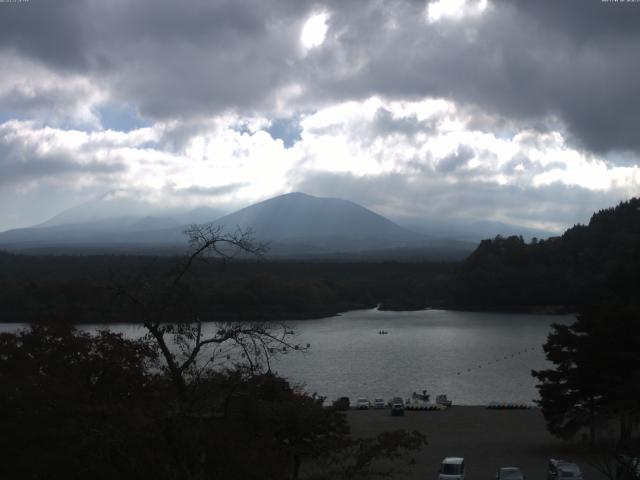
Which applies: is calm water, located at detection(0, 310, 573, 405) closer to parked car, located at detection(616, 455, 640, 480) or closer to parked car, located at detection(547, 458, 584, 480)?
parked car, located at detection(547, 458, 584, 480)

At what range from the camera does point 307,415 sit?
6270mm

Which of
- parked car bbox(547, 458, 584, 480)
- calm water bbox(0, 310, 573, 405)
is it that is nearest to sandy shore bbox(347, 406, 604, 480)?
parked car bbox(547, 458, 584, 480)

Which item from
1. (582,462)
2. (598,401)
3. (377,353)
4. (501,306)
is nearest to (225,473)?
(582,462)

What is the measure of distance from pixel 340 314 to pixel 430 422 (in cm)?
3019

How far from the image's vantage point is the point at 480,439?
1123 centimetres

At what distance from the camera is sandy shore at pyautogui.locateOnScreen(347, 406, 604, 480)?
8.97 m

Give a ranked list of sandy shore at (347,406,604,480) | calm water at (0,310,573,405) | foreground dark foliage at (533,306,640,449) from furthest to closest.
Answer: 1. calm water at (0,310,573,405)
2. foreground dark foliage at (533,306,640,449)
3. sandy shore at (347,406,604,480)

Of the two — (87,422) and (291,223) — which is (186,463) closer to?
(87,422)

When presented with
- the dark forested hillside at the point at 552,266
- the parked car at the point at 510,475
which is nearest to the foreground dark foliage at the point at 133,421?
the parked car at the point at 510,475

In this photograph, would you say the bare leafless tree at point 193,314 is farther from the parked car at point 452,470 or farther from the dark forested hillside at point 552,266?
the dark forested hillside at point 552,266

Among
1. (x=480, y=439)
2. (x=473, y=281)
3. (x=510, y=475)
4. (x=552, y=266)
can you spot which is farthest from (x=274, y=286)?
(x=510, y=475)

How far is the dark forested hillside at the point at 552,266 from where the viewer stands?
42.0 m

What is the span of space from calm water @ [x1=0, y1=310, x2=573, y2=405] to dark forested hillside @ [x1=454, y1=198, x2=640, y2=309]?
4.90 m

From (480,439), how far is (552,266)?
34910 millimetres
